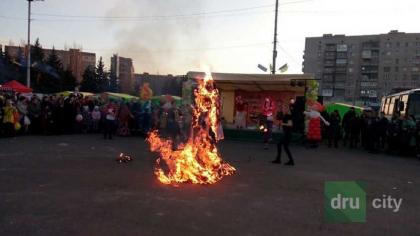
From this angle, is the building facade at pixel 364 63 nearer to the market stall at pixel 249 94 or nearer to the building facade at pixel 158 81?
the building facade at pixel 158 81

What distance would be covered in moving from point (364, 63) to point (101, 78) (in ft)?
190

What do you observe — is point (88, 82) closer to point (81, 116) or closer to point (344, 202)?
point (81, 116)

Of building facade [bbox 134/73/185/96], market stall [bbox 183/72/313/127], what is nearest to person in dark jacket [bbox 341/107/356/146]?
market stall [bbox 183/72/313/127]

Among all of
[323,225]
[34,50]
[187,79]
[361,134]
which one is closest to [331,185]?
[323,225]

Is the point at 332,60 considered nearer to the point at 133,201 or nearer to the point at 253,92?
the point at 253,92

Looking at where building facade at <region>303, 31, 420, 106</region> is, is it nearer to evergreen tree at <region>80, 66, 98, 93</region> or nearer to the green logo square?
evergreen tree at <region>80, 66, 98, 93</region>

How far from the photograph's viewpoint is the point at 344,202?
806cm

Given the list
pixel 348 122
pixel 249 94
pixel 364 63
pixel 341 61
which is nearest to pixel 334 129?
pixel 348 122

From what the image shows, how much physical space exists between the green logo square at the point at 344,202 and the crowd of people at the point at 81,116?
9.15m

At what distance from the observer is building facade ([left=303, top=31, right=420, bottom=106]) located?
8856 centimetres

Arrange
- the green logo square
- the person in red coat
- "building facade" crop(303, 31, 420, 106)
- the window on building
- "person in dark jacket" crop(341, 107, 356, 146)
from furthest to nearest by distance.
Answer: the window on building, "building facade" crop(303, 31, 420, 106), "person in dark jacket" crop(341, 107, 356, 146), the person in red coat, the green logo square

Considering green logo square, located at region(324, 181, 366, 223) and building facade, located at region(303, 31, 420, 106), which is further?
building facade, located at region(303, 31, 420, 106)

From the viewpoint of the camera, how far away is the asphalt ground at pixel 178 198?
610cm

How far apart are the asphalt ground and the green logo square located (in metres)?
0.15
